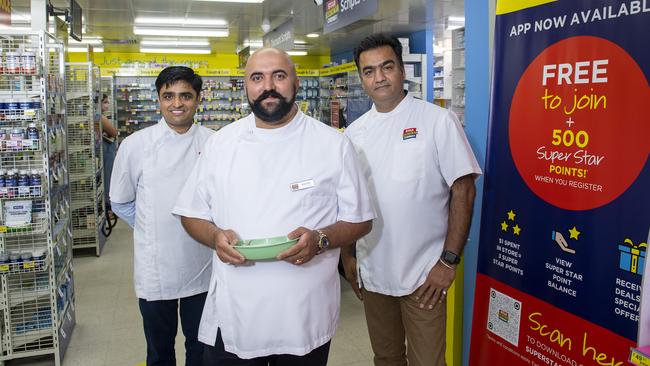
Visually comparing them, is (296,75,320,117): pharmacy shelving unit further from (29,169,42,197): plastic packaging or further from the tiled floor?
(29,169,42,197): plastic packaging

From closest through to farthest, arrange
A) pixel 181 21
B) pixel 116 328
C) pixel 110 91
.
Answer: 1. pixel 116 328
2. pixel 110 91
3. pixel 181 21

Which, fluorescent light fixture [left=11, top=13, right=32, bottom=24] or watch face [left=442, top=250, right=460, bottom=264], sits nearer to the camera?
watch face [left=442, top=250, right=460, bottom=264]

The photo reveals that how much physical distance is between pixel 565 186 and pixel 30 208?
10.2 ft

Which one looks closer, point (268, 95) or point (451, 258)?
point (268, 95)

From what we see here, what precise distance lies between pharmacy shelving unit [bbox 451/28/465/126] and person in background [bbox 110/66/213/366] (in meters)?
8.00

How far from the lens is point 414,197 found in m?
2.25

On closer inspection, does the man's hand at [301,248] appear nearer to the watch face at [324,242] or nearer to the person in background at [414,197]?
the watch face at [324,242]

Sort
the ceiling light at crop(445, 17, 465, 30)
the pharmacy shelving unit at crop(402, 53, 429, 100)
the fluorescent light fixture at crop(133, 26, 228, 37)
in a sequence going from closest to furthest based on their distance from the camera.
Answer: the pharmacy shelving unit at crop(402, 53, 429, 100) → the ceiling light at crop(445, 17, 465, 30) → the fluorescent light fixture at crop(133, 26, 228, 37)

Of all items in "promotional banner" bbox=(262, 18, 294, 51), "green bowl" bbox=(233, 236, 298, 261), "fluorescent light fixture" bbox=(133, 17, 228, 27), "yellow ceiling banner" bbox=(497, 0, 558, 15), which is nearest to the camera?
"green bowl" bbox=(233, 236, 298, 261)

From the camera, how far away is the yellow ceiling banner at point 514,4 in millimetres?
1981

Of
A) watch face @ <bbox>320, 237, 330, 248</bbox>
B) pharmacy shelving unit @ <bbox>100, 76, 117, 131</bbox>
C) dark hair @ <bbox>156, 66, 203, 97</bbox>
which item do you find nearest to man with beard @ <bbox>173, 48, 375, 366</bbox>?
watch face @ <bbox>320, 237, 330, 248</bbox>

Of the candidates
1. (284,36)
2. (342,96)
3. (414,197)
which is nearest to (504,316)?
(414,197)

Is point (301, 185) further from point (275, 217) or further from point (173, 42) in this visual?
point (173, 42)

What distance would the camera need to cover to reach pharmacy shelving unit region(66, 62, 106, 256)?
620 centimetres
